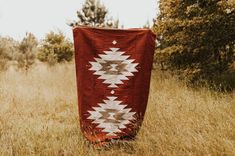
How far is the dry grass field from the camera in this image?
13.1ft

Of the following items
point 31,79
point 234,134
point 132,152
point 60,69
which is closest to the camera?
point 234,134

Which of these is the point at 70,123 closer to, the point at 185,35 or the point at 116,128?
the point at 116,128

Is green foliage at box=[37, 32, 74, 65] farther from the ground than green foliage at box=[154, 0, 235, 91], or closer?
closer

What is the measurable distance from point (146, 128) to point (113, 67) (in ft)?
3.17

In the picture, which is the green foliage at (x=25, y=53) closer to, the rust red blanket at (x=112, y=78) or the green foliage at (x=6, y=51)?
the green foliage at (x=6, y=51)

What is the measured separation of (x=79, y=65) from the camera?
4602 millimetres

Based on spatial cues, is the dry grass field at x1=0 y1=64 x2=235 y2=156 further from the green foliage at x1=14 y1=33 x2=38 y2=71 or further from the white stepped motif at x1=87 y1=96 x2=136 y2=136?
the green foliage at x1=14 y1=33 x2=38 y2=71

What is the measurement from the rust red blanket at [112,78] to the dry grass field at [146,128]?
0.24m

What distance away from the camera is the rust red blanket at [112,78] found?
4.54 m

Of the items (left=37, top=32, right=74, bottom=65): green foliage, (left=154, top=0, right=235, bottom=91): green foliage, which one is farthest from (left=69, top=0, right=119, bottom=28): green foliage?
(left=154, top=0, right=235, bottom=91): green foliage

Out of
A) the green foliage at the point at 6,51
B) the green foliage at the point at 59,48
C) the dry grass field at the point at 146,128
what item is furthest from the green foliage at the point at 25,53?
the dry grass field at the point at 146,128

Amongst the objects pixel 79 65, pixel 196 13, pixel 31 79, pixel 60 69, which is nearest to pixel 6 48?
pixel 60 69

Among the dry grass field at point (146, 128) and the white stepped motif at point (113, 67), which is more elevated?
the white stepped motif at point (113, 67)

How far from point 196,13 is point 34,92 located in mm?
3975
